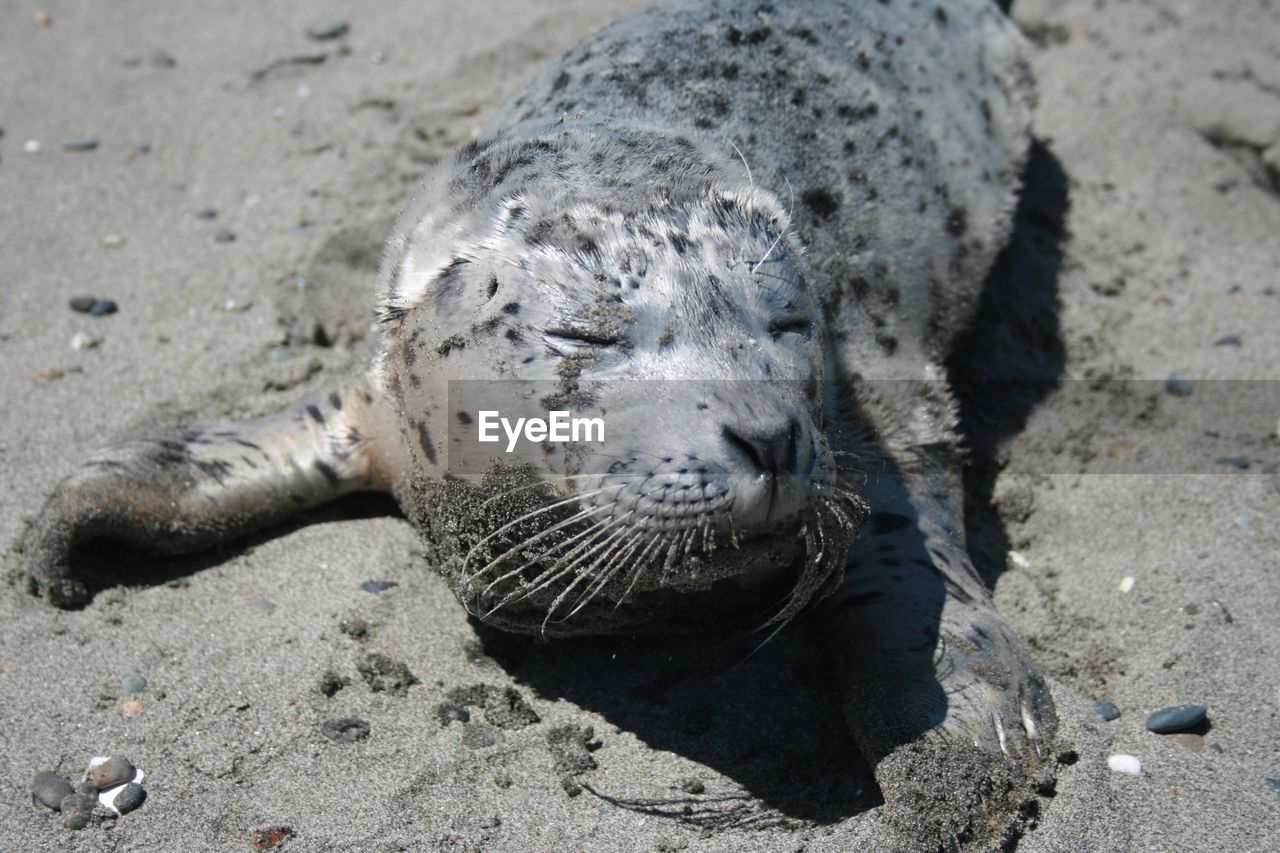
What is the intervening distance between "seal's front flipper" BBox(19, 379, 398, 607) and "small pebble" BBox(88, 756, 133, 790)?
580 millimetres

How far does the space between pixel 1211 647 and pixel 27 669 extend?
2937mm

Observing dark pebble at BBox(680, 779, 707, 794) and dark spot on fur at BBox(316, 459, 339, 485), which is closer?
dark pebble at BBox(680, 779, 707, 794)

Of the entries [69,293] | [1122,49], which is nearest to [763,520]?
[69,293]

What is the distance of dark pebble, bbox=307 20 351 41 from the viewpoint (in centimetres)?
559

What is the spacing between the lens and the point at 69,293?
4223 mm

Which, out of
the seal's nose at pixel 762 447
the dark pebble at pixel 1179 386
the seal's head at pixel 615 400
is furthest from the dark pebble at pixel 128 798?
the dark pebble at pixel 1179 386

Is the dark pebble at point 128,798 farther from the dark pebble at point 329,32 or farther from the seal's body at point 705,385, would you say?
the dark pebble at point 329,32

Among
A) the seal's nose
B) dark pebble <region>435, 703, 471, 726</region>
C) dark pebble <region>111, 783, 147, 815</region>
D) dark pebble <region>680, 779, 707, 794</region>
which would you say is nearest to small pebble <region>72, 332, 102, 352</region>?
dark pebble <region>111, 783, 147, 815</region>

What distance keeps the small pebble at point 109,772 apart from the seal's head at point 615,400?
830mm

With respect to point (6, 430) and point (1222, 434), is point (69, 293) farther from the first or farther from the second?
point (1222, 434)

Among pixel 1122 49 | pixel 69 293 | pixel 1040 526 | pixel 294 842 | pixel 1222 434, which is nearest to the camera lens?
pixel 294 842

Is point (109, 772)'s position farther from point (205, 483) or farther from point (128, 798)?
point (205, 483)

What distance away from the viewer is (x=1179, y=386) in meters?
4.07
